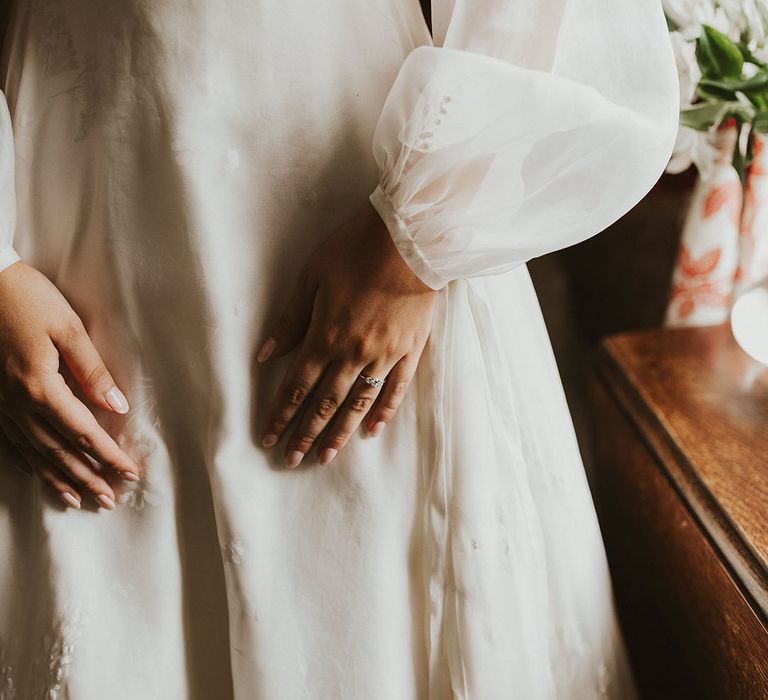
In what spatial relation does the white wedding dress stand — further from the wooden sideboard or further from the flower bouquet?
the flower bouquet

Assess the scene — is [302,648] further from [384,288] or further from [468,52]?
[468,52]

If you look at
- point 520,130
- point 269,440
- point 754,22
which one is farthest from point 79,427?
point 754,22

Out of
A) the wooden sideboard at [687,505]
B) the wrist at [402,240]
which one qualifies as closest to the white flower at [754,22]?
the wooden sideboard at [687,505]

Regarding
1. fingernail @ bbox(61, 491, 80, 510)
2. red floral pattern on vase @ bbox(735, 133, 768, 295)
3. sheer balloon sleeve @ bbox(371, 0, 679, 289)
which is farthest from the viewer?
red floral pattern on vase @ bbox(735, 133, 768, 295)

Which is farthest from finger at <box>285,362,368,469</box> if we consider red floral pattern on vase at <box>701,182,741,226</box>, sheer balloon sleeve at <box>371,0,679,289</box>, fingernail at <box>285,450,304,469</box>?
red floral pattern on vase at <box>701,182,741,226</box>

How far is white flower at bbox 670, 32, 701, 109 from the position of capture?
0.72m

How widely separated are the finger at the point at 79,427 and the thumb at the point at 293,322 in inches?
5.6

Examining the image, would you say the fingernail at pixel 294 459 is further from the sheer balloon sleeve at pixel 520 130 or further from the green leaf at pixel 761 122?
the green leaf at pixel 761 122

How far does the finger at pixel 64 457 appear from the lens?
0.55 metres

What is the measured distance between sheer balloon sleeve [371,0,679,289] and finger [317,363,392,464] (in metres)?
0.09

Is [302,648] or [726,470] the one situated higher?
[302,648]

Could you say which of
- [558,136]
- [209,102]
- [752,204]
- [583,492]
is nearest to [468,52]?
[558,136]

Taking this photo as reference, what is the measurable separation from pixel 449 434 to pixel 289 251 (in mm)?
203

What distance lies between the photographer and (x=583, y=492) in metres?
0.65
